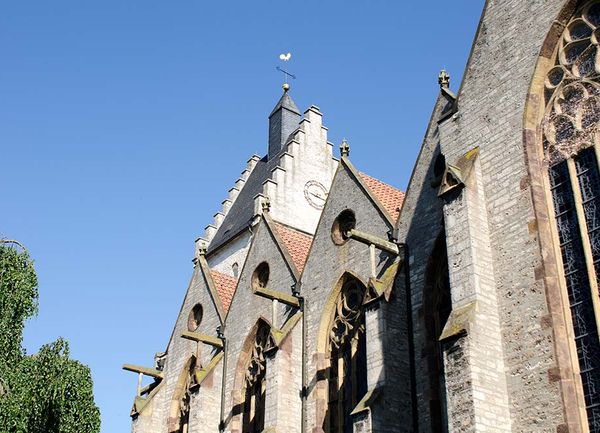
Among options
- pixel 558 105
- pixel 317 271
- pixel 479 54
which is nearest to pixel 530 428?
pixel 558 105

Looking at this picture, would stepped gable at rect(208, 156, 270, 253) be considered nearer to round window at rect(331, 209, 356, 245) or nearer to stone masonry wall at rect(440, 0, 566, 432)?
round window at rect(331, 209, 356, 245)

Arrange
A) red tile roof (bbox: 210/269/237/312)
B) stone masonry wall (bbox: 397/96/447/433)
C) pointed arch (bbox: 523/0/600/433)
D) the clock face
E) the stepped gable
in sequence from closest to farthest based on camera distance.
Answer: pointed arch (bbox: 523/0/600/433) < stone masonry wall (bbox: 397/96/447/433) < red tile roof (bbox: 210/269/237/312) < the clock face < the stepped gable

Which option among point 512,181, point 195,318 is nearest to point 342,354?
point 512,181

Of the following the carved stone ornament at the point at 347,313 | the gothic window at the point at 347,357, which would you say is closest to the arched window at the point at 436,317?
the gothic window at the point at 347,357

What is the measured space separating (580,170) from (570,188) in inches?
13.5

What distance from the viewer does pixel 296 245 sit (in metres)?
22.7

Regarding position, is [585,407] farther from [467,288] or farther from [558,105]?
[558,105]

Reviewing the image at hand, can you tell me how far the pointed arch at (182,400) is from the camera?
933 inches

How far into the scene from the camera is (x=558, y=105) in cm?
1358

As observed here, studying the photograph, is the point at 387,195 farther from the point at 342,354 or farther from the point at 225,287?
the point at 225,287

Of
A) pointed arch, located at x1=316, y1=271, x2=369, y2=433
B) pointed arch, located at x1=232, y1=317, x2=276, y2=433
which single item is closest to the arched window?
→ pointed arch, located at x1=316, y1=271, x2=369, y2=433

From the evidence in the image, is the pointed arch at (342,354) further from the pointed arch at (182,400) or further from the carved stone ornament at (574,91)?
the pointed arch at (182,400)

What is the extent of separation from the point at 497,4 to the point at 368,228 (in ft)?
19.2

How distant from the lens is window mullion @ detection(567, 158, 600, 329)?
1184 centimetres
